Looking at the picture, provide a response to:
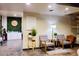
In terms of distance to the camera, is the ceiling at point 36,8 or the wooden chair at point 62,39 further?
the wooden chair at point 62,39

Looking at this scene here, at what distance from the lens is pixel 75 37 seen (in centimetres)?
312

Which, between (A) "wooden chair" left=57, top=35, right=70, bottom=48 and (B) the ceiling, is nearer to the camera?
(B) the ceiling

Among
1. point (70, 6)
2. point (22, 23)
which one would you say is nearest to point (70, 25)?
point (70, 6)

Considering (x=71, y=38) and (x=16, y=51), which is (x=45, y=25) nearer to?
(x=71, y=38)

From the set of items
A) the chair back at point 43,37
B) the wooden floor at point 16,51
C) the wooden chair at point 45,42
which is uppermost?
the chair back at point 43,37

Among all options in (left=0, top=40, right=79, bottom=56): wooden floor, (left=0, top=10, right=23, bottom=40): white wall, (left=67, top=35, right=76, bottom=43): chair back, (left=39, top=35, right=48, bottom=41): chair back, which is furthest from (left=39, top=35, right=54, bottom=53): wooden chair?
(left=0, top=10, right=23, bottom=40): white wall

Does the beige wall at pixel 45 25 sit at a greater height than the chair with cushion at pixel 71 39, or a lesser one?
greater

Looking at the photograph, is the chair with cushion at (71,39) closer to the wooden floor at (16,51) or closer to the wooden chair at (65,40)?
the wooden chair at (65,40)

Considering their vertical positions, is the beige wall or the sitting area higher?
the beige wall

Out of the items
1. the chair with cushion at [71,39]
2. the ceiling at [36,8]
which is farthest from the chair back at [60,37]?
the ceiling at [36,8]

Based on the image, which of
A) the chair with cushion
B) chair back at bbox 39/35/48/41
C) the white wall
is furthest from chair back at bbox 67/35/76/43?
the white wall

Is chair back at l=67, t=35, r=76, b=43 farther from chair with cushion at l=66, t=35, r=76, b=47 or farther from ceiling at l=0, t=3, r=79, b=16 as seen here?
ceiling at l=0, t=3, r=79, b=16

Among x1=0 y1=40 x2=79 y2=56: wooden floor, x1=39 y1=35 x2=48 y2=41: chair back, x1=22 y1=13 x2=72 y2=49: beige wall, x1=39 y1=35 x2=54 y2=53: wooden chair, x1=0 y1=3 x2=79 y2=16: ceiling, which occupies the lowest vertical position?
x1=0 y1=40 x2=79 y2=56: wooden floor

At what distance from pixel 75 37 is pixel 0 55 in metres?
1.78
